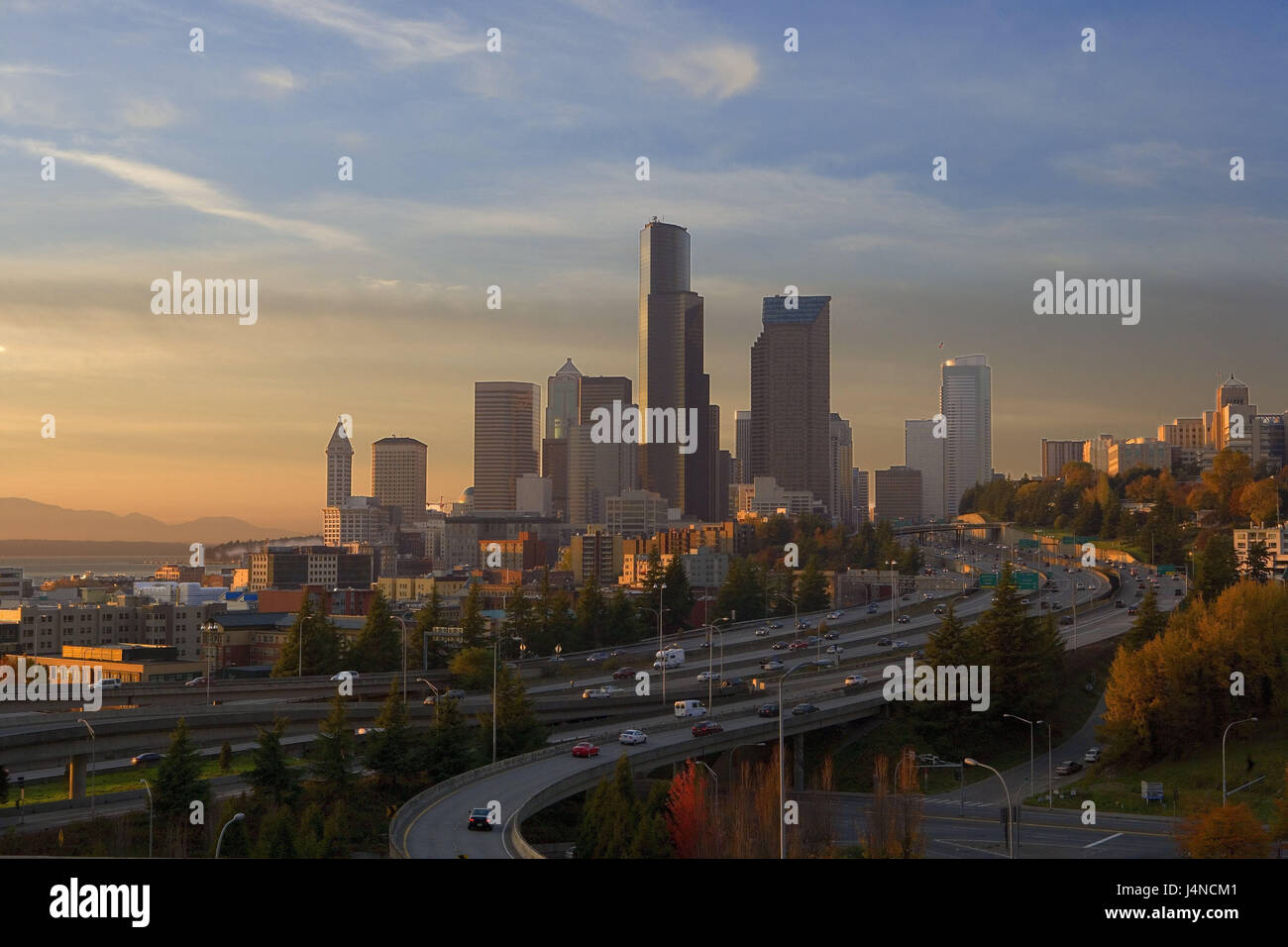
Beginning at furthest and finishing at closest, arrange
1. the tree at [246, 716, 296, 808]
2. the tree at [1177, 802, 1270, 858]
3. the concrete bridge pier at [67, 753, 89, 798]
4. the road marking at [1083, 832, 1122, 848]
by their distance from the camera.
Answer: the concrete bridge pier at [67, 753, 89, 798], the tree at [246, 716, 296, 808], the road marking at [1083, 832, 1122, 848], the tree at [1177, 802, 1270, 858]

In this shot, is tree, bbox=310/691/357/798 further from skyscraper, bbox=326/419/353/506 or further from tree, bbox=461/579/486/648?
skyscraper, bbox=326/419/353/506

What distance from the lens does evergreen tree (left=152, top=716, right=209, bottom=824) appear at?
22.9 m

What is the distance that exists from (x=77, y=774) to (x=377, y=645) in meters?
20.7

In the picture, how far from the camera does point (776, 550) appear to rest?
345 ft

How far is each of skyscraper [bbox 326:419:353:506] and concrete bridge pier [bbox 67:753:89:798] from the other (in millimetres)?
144028

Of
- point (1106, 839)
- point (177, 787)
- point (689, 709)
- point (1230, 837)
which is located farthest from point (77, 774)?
point (1230, 837)

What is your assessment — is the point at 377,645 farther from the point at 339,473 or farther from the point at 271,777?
the point at 339,473

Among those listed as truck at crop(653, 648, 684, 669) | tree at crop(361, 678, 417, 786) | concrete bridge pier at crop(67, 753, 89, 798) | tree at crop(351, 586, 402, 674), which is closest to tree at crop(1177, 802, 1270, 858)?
tree at crop(361, 678, 417, 786)

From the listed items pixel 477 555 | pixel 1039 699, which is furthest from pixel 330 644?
pixel 477 555

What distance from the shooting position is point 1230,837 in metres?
17.4

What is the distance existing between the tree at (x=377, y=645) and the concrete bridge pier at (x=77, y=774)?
19746 mm
